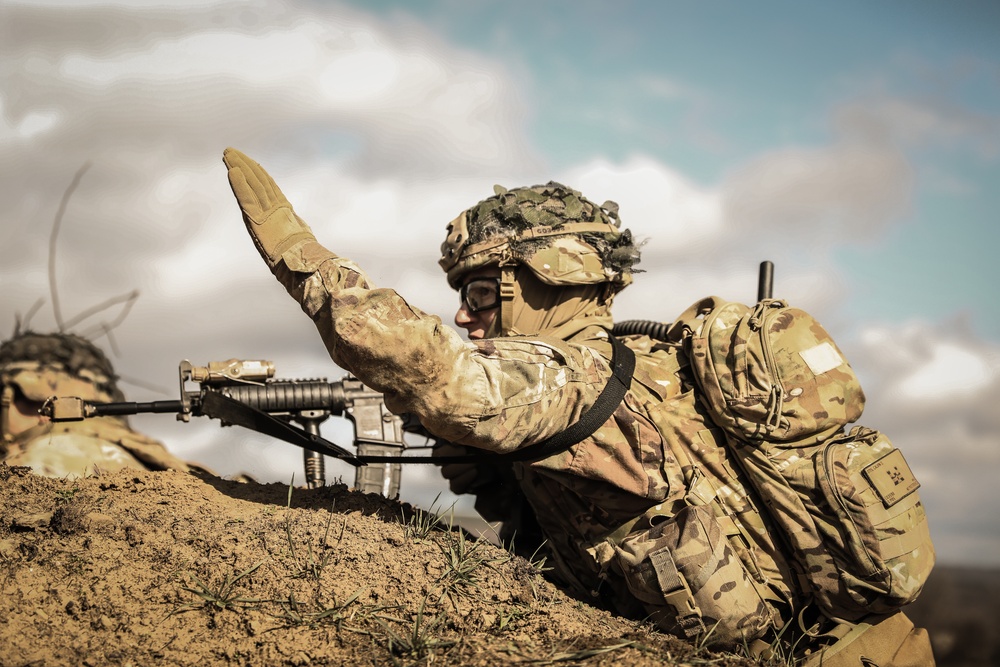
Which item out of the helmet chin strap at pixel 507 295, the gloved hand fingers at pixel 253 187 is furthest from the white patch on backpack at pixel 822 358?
the gloved hand fingers at pixel 253 187

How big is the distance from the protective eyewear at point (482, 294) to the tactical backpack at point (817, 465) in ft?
4.43

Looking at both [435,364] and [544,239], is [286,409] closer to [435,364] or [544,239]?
[544,239]

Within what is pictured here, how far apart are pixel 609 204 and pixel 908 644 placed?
2967 mm

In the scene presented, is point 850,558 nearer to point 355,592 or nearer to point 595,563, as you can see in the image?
point 595,563

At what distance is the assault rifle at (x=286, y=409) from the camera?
5508 mm

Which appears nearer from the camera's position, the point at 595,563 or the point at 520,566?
the point at 520,566

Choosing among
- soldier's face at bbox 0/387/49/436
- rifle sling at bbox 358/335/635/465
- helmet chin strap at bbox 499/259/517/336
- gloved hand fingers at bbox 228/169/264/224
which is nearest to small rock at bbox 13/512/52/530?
gloved hand fingers at bbox 228/169/264/224

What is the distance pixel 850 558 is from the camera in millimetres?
4258

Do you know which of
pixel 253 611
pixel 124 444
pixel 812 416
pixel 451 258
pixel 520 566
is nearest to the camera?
pixel 253 611

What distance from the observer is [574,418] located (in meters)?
4.12

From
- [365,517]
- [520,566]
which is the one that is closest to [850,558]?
[520,566]

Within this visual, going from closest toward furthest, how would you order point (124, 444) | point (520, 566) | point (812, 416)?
point (520, 566) < point (812, 416) < point (124, 444)

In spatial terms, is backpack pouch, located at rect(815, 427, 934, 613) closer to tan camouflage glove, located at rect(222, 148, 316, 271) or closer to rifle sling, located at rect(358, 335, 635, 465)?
rifle sling, located at rect(358, 335, 635, 465)

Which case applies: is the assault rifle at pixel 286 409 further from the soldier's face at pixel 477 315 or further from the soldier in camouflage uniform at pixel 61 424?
the soldier's face at pixel 477 315
